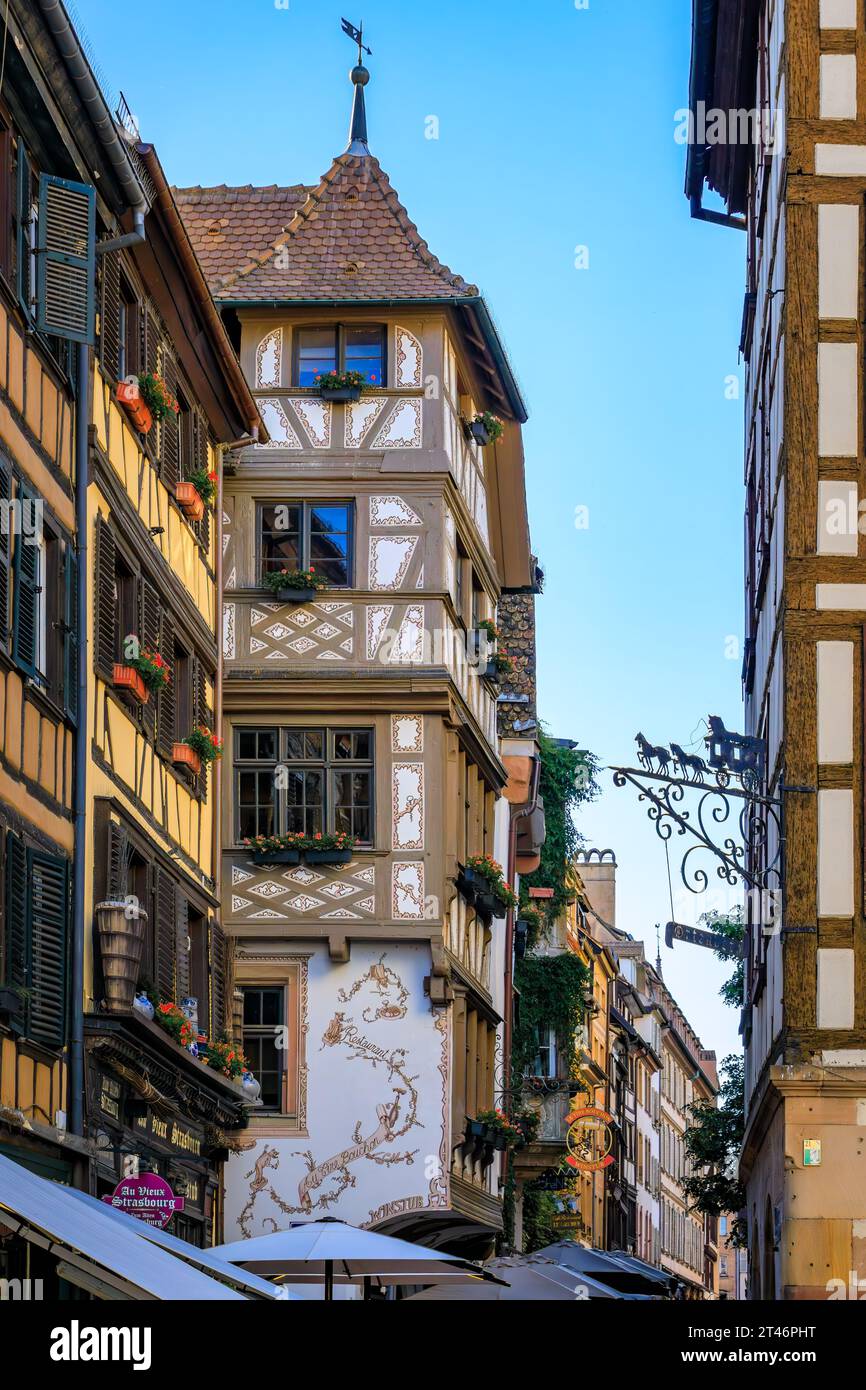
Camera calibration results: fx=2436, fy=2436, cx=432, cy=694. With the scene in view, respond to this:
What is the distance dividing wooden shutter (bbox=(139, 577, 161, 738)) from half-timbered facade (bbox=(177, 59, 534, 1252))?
709cm

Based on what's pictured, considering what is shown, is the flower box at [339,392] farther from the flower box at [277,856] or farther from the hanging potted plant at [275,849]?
the flower box at [277,856]

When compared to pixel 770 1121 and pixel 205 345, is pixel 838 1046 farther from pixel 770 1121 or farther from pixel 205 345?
pixel 205 345

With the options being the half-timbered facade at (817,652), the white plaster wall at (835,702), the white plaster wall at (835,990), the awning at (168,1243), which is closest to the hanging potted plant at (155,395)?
the half-timbered facade at (817,652)

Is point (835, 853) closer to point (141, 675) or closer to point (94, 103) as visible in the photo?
point (141, 675)

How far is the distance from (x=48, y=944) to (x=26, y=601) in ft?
8.34

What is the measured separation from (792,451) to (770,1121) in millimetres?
5907

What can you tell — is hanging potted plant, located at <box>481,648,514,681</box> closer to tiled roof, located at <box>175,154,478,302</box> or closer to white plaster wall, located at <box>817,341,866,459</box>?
tiled roof, located at <box>175,154,478,302</box>

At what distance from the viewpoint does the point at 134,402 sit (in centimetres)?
2111

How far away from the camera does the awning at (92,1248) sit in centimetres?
1088

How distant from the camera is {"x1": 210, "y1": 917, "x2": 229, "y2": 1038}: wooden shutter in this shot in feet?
85.2

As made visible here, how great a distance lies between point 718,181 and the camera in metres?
30.8

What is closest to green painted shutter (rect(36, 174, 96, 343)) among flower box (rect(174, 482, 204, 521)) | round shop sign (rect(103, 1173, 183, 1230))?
flower box (rect(174, 482, 204, 521))

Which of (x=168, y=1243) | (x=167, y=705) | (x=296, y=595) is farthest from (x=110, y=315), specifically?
(x=296, y=595)

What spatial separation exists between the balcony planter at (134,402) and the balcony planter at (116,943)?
4.44 m
